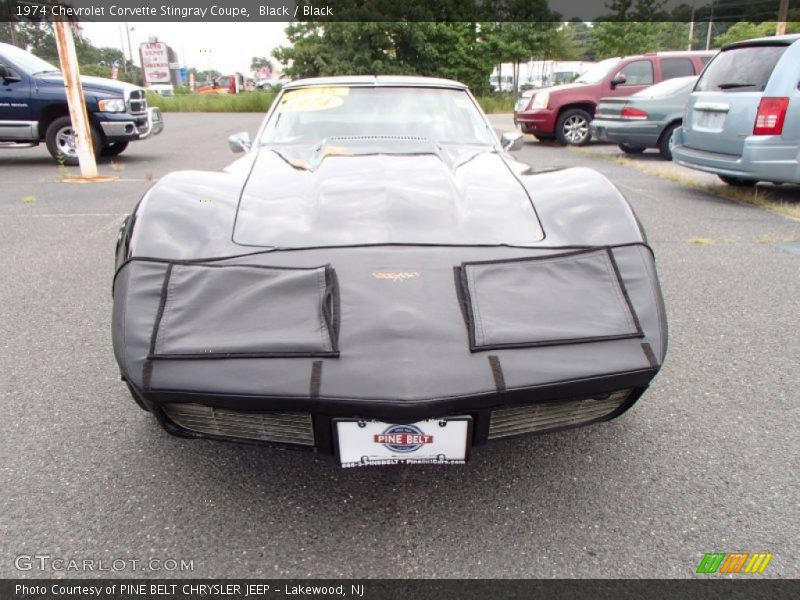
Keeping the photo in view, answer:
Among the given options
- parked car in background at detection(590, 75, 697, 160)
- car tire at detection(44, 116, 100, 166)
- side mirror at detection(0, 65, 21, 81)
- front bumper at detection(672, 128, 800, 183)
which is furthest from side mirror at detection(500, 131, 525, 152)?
side mirror at detection(0, 65, 21, 81)

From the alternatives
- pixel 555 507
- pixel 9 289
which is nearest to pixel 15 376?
pixel 9 289

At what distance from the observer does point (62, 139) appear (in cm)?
917

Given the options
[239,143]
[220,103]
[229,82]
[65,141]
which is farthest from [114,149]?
[229,82]

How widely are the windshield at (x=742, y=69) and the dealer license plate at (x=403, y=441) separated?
5983mm

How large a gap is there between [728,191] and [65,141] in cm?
941

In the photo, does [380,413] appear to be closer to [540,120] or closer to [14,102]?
[14,102]

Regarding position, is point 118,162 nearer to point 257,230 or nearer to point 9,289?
point 9,289

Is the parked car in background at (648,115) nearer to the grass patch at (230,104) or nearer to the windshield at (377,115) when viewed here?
the windshield at (377,115)

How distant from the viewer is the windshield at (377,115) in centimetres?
332

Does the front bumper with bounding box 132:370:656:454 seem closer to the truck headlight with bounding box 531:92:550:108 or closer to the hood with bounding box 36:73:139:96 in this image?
the hood with bounding box 36:73:139:96

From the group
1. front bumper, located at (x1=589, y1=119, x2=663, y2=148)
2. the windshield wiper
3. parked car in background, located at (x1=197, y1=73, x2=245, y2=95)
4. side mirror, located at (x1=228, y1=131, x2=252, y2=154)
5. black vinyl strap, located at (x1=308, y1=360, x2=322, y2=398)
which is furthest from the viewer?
parked car in background, located at (x1=197, y1=73, x2=245, y2=95)

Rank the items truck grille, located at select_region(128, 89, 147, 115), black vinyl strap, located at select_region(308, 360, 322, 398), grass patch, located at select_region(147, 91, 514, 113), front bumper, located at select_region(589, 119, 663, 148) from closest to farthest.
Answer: black vinyl strap, located at select_region(308, 360, 322, 398), truck grille, located at select_region(128, 89, 147, 115), front bumper, located at select_region(589, 119, 663, 148), grass patch, located at select_region(147, 91, 514, 113)

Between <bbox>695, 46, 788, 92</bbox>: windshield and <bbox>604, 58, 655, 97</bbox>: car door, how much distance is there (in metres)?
4.80

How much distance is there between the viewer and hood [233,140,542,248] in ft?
6.68
